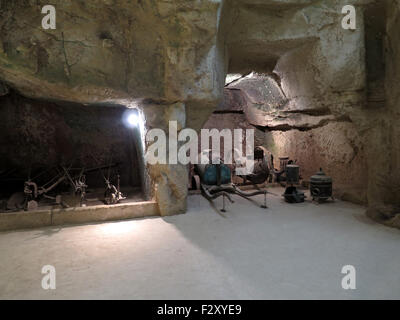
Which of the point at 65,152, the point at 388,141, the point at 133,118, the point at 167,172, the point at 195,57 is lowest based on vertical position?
the point at 167,172

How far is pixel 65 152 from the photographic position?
726 centimetres

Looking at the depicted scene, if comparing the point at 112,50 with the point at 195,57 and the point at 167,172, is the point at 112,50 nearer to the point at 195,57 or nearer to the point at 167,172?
the point at 195,57

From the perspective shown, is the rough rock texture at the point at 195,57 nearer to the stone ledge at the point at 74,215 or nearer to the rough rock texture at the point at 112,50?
the rough rock texture at the point at 112,50

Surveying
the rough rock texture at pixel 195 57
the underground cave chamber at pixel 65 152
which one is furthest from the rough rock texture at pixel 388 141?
the underground cave chamber at pixel 65 152

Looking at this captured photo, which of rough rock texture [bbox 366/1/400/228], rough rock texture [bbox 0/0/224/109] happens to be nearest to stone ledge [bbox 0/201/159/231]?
rough rock texture [bbox 0/0/224/109]

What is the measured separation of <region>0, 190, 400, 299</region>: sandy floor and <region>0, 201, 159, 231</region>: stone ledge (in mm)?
241

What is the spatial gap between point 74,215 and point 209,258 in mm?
2943

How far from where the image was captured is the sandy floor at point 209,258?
2.66m

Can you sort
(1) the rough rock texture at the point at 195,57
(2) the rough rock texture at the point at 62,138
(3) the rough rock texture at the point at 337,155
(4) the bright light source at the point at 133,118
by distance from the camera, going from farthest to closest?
(2) the rough rock texture at the point at 62,138 → (3) the rough rock texture at the point at 337,155 → (4) the bright light source at the point at 133,118 → (1) the rough rock texture at the point at 195,57

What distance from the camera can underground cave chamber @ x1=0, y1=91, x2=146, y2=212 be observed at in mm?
6159

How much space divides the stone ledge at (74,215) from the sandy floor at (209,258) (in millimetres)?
241

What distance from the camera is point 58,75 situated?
4.55 metres

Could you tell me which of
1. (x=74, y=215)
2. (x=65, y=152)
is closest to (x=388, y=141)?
(x=74, y=215)

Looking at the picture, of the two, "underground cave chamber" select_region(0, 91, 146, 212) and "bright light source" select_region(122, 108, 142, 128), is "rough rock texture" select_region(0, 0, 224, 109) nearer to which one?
"bright light source" select_region(122, 108, 142, 128)
